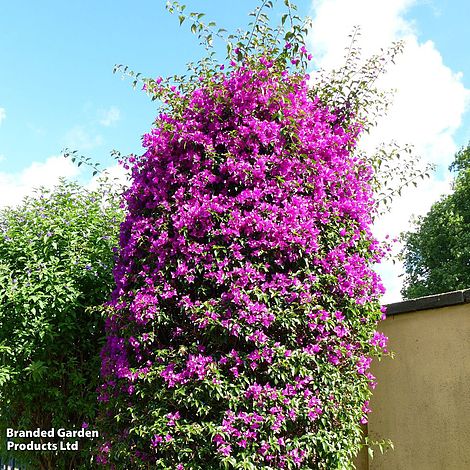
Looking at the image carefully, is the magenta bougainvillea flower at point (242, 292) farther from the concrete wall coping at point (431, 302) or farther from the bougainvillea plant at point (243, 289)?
the concrete wall coping at point (431, 302)

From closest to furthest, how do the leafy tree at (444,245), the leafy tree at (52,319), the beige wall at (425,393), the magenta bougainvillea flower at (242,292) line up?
the magenta bougainvillea flower at (242,292)
the beige wall at (425,393)
the leafy tree at (52,319)
the leafy tree at (444,245)

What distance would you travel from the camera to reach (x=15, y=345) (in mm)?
5637

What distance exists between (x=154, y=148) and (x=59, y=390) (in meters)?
2.90

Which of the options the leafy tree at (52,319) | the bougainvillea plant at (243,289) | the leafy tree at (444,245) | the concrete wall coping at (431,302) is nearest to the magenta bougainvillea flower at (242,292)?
the bougainvillea plant at (243,289)

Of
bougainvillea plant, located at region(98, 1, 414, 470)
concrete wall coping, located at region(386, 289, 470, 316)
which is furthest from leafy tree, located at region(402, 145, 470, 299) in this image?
bougainvillea plant, located at region(98, 1, 414, 470)

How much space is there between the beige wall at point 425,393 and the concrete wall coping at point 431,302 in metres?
0.06

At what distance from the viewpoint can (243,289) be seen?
385 centimetres

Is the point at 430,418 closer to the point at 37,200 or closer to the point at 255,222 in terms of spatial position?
the point at 255,222

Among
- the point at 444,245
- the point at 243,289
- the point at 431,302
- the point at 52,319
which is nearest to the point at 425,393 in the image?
the point at 431,302

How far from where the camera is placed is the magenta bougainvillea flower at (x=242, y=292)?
3.78 metres

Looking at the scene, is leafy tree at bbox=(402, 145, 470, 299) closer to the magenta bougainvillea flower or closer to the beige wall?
the beige wall

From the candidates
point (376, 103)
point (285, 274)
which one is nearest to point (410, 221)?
point (376, 103)

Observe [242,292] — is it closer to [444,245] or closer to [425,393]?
[425,393]

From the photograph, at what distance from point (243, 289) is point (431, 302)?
184 cm
